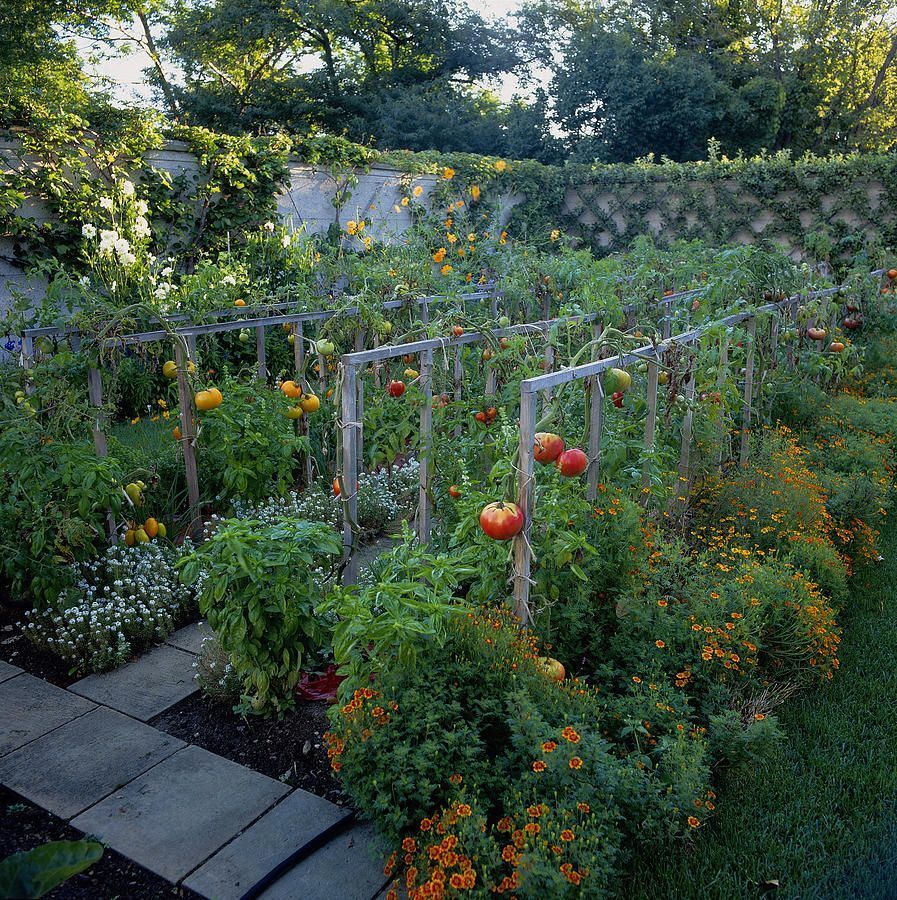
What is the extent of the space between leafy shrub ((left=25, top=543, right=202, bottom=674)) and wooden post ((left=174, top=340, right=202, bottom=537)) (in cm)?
34

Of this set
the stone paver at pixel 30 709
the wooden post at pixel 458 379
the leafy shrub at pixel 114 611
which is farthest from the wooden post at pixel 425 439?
the stone paver at pixel 30 709

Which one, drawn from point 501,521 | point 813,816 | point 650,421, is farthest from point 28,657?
point 813,816

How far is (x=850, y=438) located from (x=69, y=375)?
4.17 meters

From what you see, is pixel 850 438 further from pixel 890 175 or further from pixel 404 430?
pixel 890 175

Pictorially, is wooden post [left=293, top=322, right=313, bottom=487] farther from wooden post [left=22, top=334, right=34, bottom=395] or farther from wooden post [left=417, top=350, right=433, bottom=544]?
wooden post [left=22, top=334, right=34, bottom=395]

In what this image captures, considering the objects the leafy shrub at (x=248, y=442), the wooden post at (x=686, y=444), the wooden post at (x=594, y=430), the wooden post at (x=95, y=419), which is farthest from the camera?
the leafy shrub at (x=248, y=442)

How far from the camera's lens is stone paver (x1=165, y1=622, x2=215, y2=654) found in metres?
3.30

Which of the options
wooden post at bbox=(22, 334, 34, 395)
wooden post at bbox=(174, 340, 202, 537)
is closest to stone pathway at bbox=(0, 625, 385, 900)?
wooden post at bbox=(174, 340, 202, 537)

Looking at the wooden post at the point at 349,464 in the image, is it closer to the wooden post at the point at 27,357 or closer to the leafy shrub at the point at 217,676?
the leafy shrub at the point at 217,676

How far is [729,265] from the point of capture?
218 inches

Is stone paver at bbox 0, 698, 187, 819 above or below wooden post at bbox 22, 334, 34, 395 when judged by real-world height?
below

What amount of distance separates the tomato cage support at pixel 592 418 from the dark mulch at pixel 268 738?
78 cm

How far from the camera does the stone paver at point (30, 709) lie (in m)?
2.72

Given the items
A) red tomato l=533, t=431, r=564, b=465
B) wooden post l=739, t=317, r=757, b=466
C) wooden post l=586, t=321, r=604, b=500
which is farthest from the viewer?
wooden post l=739, t=317, r=757, b=466
